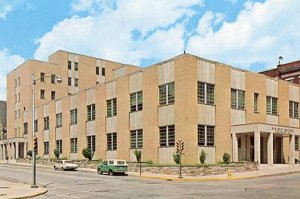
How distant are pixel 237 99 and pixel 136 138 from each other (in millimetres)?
12757

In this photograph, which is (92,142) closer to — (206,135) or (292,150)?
(206,135)

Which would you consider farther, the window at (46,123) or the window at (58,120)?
the window at (46,123)

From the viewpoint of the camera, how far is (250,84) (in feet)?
178

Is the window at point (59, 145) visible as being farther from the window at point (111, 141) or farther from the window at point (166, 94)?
the window at point (166, 94)

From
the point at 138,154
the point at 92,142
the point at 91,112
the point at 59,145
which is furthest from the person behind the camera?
the point at 59,145

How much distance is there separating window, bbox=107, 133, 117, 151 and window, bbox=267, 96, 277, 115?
785 inches

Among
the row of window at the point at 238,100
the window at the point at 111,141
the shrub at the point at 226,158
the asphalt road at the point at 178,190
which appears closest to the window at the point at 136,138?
the window at the point at 111,141

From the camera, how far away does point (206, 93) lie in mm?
48406

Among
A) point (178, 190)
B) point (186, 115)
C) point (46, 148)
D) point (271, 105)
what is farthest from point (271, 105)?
point (46, 148)

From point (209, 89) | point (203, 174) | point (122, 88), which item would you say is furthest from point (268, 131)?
point (122, 88)

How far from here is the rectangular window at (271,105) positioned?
5706 centimetres

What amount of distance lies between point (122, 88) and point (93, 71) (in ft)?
150

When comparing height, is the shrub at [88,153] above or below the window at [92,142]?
below

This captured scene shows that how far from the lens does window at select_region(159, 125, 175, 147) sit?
47.4 m
